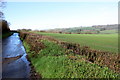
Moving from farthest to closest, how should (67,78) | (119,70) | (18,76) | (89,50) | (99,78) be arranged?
(89,50)
(18,76)
(119,70)
(67,78)
(99,78)

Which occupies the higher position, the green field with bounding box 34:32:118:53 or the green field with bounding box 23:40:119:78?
the green field with bounding box 34:32:118:53

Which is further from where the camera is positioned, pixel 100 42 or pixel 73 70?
pixel 100 42

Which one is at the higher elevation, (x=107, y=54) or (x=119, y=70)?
(x=107, y=54)

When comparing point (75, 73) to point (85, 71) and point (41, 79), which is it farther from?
point (41, 79)

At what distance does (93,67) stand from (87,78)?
114 centimetres

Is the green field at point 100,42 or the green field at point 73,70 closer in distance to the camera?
the green field at point 73,70

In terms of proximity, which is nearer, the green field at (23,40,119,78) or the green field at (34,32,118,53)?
the green field at (23,40,119,78)

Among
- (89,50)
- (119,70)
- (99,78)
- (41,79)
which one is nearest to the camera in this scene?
(99,78)

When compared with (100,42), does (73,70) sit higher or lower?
lower

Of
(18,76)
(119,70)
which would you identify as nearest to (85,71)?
(119,70)

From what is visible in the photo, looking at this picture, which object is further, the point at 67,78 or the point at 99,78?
the point at 67,78

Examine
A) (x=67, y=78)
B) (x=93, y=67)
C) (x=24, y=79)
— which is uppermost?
(x=93, y=67)

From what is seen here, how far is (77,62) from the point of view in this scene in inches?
327

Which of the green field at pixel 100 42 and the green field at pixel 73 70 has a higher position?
the green field at pixel 100 42
